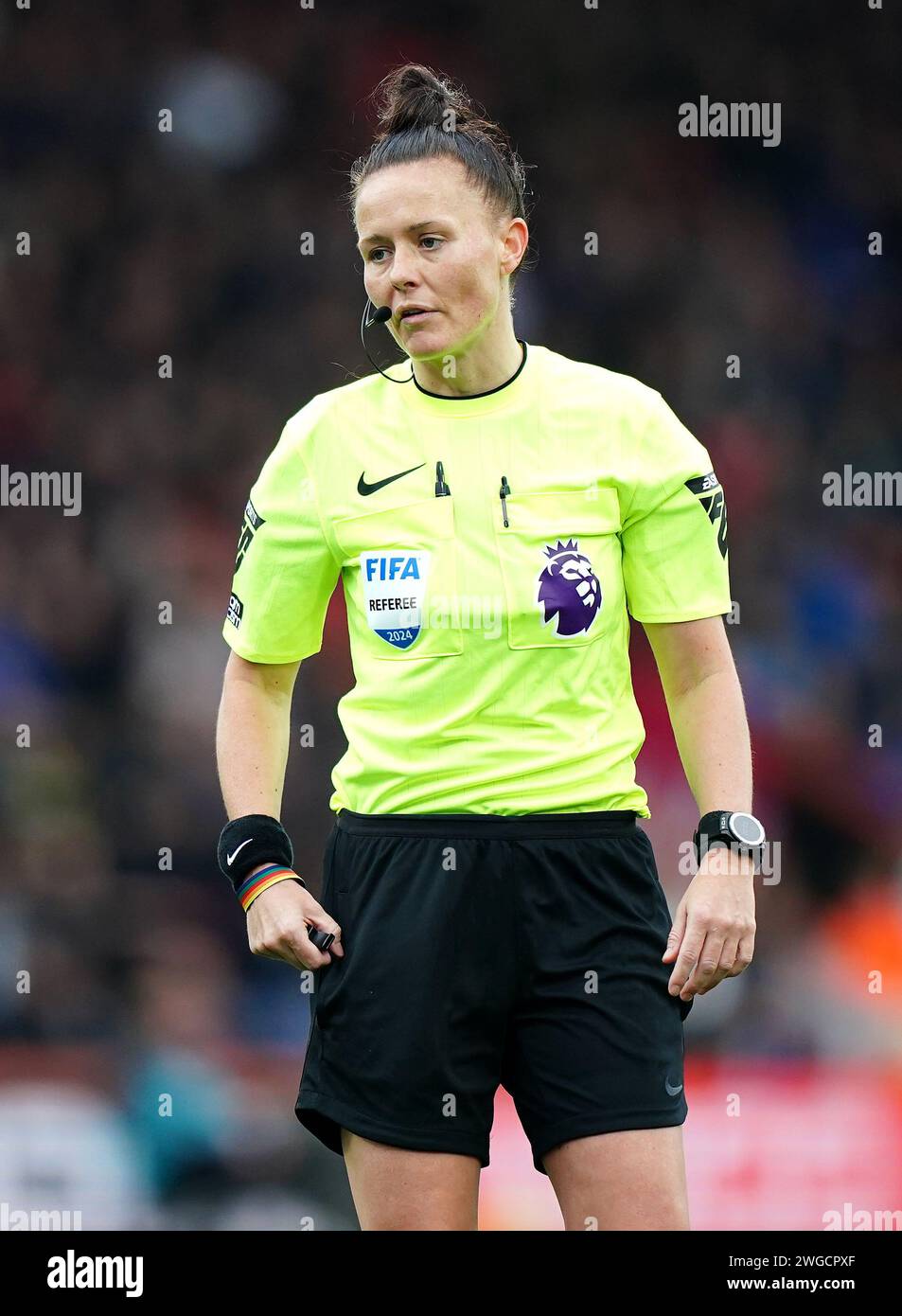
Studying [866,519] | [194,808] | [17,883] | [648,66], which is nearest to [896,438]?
[866,519]

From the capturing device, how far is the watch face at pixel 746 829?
2.36m

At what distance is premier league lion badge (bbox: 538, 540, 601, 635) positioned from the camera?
237 cm

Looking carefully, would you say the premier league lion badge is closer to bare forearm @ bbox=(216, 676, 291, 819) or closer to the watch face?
the watch face

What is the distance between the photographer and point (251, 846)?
97.0 inches

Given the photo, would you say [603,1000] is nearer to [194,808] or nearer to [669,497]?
[669,497]

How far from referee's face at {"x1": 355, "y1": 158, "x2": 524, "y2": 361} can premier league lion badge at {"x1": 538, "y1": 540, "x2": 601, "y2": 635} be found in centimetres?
35

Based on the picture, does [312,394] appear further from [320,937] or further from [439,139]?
[320,937]

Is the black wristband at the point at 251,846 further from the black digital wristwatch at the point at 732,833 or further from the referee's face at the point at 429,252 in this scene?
the referee's face at the point at 429,252

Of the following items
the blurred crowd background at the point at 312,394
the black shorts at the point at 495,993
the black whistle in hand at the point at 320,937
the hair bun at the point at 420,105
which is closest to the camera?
the black shorts at the point at 495,993

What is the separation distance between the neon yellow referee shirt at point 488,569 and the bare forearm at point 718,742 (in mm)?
90

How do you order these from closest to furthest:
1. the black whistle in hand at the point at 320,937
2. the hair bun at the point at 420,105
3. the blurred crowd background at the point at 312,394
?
1. the black whistle in hand at the point at 320,937
2. the hair bun at the point at 420,105
3. the blurred crowd background at the point at 312,394

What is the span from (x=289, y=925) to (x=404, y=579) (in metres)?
0.51

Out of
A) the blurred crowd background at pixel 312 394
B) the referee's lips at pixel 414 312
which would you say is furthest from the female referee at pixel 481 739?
the blurred crowd background at pixel 312 394

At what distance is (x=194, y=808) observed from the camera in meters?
5.41
